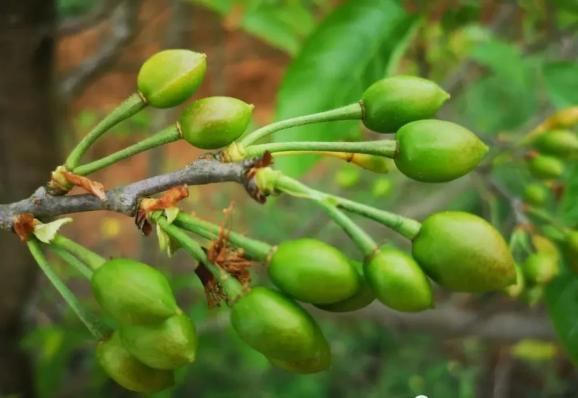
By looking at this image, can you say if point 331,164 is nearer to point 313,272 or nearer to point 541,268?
point 541,268

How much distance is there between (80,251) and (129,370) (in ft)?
0.37

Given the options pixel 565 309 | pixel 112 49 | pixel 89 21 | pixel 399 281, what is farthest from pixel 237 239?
pixel 112 49

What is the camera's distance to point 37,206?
29.5 inches

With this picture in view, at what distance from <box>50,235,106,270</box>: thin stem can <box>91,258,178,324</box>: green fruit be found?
0.03m

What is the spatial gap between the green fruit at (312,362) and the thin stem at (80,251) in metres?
0.18

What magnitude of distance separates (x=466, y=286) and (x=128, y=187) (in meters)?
0.29

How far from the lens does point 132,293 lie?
2.21ft

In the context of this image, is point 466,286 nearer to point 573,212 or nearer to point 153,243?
point 573,212

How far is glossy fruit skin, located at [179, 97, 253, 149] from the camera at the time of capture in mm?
723

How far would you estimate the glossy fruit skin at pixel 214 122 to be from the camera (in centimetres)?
72

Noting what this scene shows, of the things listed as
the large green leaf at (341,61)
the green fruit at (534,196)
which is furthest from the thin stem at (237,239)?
the green fruit at (534,196)

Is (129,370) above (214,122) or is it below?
below

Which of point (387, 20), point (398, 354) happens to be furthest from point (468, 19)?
point (398, 354)

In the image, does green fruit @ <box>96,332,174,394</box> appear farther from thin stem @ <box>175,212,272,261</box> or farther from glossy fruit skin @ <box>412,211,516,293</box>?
glossy fruit skin @ <box>412,211,516,293</box>
